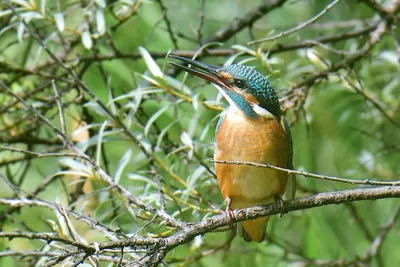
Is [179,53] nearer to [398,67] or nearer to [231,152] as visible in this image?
[231,152]

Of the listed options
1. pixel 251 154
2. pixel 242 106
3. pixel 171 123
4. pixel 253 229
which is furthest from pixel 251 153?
pixel 253 229

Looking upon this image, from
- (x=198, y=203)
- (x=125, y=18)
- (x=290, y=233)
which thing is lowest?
(x=290, y=233)

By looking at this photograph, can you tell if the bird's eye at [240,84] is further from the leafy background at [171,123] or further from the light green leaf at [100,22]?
the light green leaf at [100,22]

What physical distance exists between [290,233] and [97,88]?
1.91 m

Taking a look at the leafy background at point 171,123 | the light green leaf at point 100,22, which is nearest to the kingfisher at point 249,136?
the leafy background at point 171,123

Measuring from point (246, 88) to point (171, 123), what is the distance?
1.11 feet

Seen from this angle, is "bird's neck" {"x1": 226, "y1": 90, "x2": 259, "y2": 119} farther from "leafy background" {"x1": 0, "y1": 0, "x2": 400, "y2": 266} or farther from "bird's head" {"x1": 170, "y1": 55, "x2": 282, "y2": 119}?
"leafy background" {"x1": 0, "y1": 0, "x2": 400, "y2": 266}

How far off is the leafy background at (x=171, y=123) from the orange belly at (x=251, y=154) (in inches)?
5.8

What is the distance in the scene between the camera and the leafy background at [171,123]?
121 inches

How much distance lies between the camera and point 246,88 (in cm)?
293

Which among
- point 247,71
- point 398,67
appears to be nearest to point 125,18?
point 247,71

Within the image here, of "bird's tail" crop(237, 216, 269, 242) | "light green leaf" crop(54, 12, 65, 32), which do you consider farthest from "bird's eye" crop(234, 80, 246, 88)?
"light green leaf" crop(54, 12, 65, 32)

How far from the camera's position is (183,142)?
10.2 feet

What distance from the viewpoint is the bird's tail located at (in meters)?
3.12
